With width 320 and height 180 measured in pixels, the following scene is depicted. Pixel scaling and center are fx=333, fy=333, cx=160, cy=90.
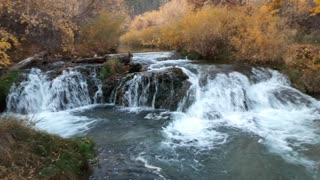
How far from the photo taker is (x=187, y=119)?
10.3 metres

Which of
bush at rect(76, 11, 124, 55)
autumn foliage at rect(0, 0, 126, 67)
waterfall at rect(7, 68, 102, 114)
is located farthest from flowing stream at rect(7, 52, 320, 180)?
bush at rect(76, 11, 124, 55)

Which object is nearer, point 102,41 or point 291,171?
point 291,171

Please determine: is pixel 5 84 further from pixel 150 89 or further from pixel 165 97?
pixel 165 97

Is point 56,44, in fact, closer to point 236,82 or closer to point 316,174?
point 236,82

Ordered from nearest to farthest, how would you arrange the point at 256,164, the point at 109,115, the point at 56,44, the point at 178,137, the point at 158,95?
the point at 256,164 → the point at 178,137 → the point at 109,115 → the point at 158,95 → the point at 56,44

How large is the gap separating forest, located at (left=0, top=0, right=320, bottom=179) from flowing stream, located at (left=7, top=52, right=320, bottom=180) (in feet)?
0.12

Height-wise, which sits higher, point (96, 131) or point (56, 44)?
point (56, 44)

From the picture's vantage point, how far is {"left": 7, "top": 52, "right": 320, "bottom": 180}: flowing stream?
698 cm

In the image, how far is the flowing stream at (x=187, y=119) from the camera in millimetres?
6977

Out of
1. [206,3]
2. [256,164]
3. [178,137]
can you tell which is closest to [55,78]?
[178,137]

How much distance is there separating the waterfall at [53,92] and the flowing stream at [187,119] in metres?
0.03

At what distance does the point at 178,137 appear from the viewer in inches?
344

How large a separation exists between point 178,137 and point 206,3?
1196 cm

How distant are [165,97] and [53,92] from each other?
13.2 feet
